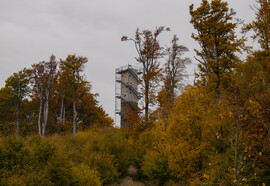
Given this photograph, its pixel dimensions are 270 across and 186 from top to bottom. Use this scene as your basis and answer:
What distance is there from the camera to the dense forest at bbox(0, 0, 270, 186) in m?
11.6

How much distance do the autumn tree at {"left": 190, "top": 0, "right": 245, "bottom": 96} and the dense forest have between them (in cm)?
9

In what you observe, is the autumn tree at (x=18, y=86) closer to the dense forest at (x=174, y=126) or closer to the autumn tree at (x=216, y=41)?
the dense forest at (x=174, y=126)

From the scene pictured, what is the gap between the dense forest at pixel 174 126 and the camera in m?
11.6

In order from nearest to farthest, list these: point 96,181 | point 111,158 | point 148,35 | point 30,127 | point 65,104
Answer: point 96,181 < point 111,158 < point 148,35 < point 30,127 < point 65,104

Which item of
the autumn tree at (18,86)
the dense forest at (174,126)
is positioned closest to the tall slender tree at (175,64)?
the dense forest at (174,126)

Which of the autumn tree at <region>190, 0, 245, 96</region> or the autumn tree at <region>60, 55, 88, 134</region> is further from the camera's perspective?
the autumn tree at <region>60, 55, 88, 134</region>

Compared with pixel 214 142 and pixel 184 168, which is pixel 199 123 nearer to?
pixel 214 142

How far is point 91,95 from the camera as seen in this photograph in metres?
43.4

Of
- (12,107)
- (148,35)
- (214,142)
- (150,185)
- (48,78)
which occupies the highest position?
(148,35)

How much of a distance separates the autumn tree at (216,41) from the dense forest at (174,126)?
9 centimetres

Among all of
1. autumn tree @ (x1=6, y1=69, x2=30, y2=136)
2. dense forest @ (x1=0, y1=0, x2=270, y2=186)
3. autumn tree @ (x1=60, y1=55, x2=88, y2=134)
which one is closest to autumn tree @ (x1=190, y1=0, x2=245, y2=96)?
A: dense forest @ (x1=0, y1=0, x2=270, y2=186)

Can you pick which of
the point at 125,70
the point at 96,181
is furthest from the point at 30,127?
the point at 96,181

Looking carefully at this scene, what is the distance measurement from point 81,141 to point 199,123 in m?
10.7

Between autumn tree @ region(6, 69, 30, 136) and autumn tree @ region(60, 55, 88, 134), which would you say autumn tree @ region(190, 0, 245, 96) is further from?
autumn tree @ region(6, 69, 30, 136)
